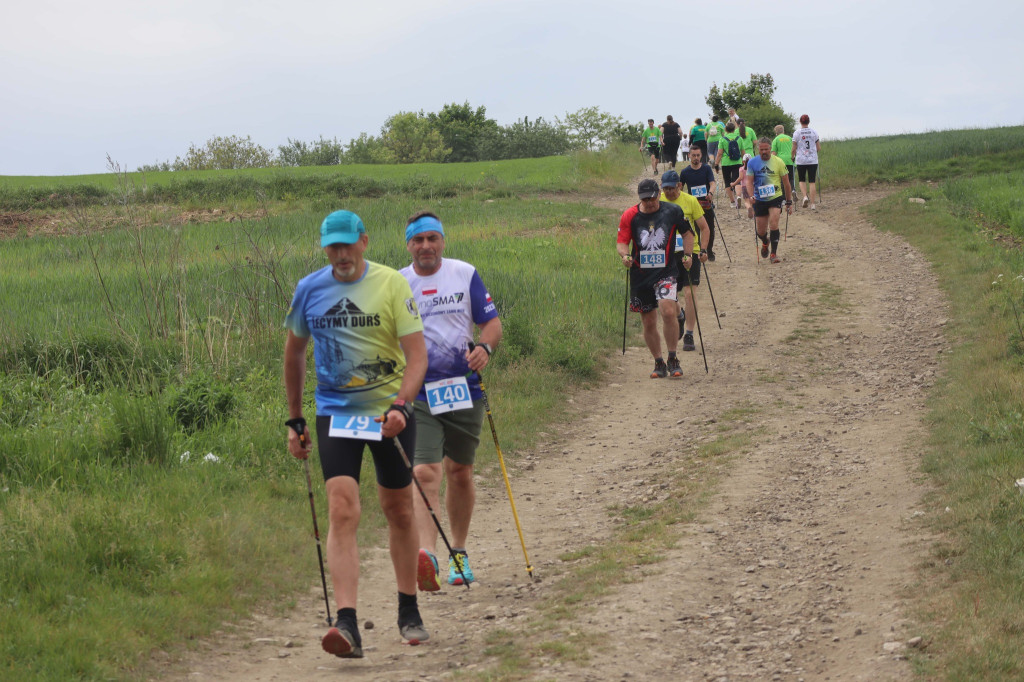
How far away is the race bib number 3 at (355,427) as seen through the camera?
5.52 meters

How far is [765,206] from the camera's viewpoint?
1997cm

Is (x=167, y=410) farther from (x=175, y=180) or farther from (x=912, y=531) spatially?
(x=175, y=180)

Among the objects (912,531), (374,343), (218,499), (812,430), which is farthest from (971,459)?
(218,499)

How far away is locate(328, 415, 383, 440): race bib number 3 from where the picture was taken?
18.1 ft

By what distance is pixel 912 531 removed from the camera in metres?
7.02

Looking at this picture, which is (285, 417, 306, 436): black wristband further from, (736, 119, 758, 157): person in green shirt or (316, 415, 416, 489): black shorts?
(736, 119, 758, 157): person in green shirt

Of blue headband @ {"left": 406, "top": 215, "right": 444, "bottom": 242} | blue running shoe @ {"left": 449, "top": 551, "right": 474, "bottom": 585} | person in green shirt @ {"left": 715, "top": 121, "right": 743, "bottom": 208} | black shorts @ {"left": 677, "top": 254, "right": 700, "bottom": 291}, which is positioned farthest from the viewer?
person in green shirt @ {"left": 715, "top": 121, "right": 743, "bottom": 208}

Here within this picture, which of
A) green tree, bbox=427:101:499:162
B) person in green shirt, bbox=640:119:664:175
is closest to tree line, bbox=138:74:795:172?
green tree, bbox=427:101:499:162

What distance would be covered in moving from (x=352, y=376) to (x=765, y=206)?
619 inches

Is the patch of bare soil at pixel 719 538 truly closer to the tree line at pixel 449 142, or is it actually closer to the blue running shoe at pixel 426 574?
the blue running shoe at pixel 426 574

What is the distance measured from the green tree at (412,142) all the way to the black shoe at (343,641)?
10008 centimetres

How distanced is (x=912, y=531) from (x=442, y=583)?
128 inches

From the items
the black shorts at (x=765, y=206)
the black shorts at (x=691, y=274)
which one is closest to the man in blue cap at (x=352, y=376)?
the black shorts at (x=691, y=274)

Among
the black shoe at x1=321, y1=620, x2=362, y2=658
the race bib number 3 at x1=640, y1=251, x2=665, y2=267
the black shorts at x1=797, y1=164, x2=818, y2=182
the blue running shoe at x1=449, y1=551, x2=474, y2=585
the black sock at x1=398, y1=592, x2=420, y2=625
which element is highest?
the black shorts at x1=797, y1=164, x2=818, y2=182
